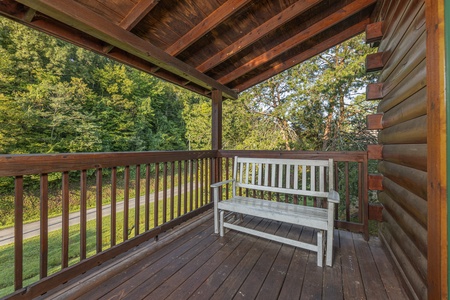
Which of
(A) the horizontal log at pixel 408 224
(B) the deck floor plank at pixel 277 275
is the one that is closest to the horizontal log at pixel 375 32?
(A) the horizontal log at pixel 408 224

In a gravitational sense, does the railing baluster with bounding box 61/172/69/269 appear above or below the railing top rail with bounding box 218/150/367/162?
below

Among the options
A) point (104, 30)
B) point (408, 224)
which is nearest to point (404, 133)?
point (408, 224)

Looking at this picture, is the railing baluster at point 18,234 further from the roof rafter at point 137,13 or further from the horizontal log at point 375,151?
the horizontal log at point 375,151

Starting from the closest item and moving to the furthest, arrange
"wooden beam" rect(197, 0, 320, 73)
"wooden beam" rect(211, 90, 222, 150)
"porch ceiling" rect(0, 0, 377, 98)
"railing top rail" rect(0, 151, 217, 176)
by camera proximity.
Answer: "railing top rail" rect(0, 151, 217, 176)
"porch ceiling" rect(0, 0, 377, 98)
"wooden beam" rect(197, 0, 320, 73)
"wooden beam" rect(211, 90, 222, 150)

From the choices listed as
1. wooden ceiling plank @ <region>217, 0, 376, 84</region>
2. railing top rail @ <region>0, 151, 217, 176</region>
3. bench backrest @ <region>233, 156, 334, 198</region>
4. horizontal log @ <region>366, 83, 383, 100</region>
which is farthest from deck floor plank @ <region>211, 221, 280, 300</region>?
wooden ceiling plank @ <region>217, 0, 376, 84</region>

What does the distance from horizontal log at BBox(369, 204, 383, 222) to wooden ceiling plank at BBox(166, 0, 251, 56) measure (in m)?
2.63

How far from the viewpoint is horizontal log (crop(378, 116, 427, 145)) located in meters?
1.18

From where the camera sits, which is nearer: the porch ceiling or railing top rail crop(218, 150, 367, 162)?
the porch ceiling

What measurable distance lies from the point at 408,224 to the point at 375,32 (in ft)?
6.82

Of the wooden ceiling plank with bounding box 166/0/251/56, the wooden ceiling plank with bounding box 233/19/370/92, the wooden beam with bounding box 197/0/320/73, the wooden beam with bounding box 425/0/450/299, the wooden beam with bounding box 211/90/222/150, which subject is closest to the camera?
the wooden beam with bounding box 425/0/450/299

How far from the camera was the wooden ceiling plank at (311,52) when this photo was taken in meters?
2.73

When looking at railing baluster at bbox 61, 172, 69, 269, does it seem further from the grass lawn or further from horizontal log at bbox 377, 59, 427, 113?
horizontal log at bbox 377, 59, 427, 113

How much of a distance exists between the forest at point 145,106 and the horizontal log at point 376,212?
374 cm

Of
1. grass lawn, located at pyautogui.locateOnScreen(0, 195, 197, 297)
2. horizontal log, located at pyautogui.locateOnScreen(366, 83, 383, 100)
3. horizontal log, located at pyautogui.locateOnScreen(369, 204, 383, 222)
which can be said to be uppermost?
horizontal log, located at pyautogui.locateOnScreen(366, 83, 383, 100)
